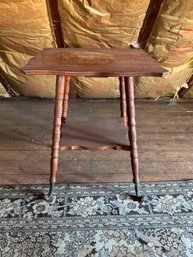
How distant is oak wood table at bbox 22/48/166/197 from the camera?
3.27ft

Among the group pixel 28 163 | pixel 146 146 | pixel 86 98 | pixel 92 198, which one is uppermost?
pixel 86 98

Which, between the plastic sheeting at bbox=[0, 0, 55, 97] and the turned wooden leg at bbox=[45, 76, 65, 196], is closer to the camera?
the turned wooden leg at bbox=[45, 76, 65, 196]

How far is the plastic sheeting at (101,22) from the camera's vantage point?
49.4 inches

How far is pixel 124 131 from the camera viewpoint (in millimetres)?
1359

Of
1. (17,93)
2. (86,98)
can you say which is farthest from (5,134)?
(86,98)

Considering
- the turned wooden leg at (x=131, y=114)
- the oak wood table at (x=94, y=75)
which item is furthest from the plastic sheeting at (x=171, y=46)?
the turned wooden leg at (x=131, y=114)

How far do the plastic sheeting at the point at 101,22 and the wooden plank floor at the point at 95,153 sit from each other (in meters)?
0.71

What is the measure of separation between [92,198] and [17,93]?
1.36m

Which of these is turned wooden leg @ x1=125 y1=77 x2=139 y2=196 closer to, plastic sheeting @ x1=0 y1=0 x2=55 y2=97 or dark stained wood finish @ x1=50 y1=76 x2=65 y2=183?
dark stained wood finish @ x1=50 y1=76 x2=65 y2=183

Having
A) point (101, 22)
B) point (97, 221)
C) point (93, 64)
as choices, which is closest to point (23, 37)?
point (101, 22)

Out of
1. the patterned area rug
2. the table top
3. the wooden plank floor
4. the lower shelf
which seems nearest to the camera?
the table top

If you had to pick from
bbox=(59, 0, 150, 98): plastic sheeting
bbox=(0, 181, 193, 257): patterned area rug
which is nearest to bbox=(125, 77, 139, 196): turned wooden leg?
bbox=(0, 181, 193, 257): patterned area rug

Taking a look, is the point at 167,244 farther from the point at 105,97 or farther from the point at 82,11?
the point at 105,97

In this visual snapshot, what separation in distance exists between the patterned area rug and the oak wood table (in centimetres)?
13
